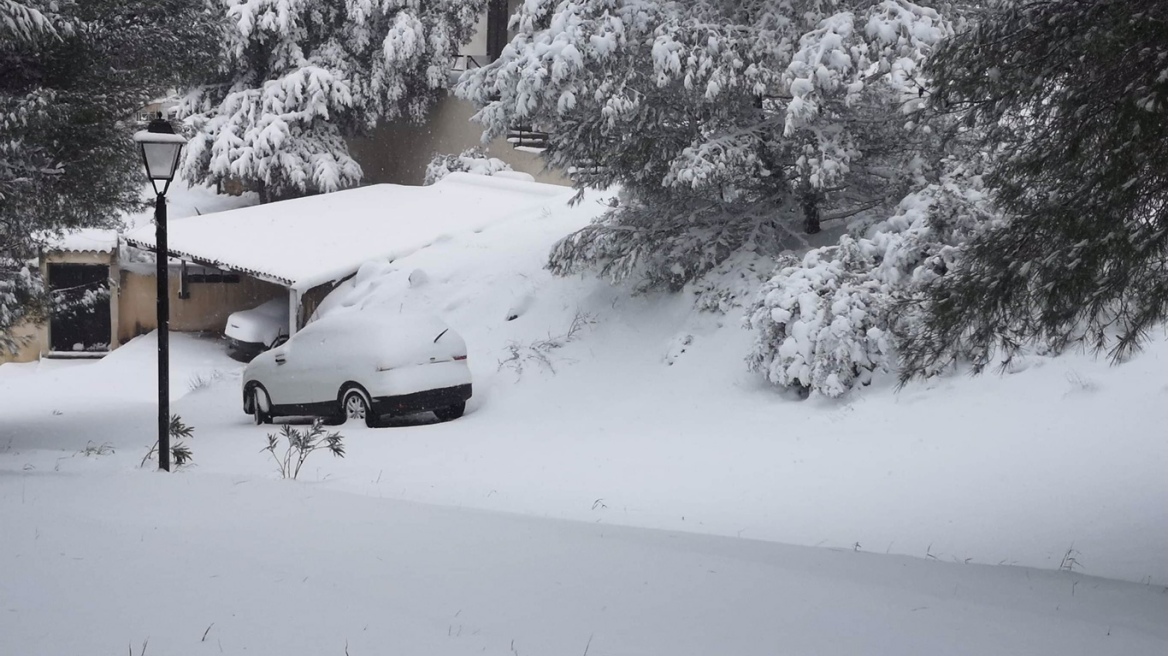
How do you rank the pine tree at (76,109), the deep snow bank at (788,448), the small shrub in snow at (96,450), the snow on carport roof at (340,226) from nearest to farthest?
1. the deep snow bank at (788,448)
2. the small shrub in snow at (96,450)
3. the pine tree at (76,109)
4. the snow on carport roof at (340,226)

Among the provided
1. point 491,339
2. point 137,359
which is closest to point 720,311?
point 491,339

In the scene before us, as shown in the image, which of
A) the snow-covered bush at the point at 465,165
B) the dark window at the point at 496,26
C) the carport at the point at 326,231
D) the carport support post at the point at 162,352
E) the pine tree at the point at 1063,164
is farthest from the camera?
the dark window at the point at 496,26

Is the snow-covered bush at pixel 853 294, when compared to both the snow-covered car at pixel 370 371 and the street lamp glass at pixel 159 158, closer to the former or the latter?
the snow-covered car at pixel 370 371

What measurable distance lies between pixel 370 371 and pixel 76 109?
4.84 m

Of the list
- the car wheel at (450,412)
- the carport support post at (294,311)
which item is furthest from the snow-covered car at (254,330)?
the car wheel at (450,412)

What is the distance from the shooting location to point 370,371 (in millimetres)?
14719

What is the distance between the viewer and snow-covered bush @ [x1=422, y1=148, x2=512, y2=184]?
28000mm

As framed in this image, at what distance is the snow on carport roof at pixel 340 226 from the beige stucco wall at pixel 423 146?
2.07 meters

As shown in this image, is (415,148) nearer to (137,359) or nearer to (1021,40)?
(137,359)

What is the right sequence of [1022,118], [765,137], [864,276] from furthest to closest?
1. [765,137]
2. [864,276]
3. [1022,118]

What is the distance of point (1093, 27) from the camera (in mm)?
5957

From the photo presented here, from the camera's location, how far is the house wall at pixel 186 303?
24.9 metres

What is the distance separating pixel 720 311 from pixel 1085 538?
786cm

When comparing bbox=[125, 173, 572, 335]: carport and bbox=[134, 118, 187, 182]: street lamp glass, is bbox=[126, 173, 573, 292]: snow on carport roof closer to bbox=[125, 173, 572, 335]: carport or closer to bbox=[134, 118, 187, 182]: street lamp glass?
bbox=[125, 173, 572, 335]: carport
